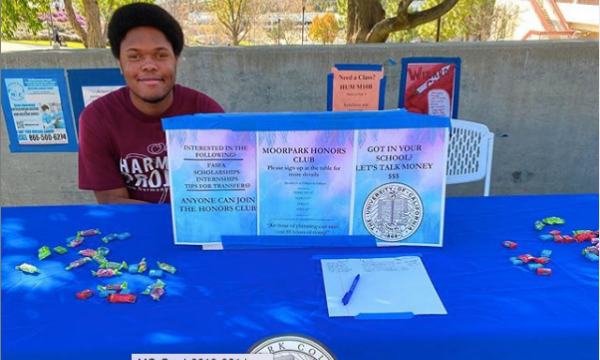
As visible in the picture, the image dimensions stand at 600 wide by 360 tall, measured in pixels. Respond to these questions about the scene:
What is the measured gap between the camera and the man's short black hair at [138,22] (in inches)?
71.1

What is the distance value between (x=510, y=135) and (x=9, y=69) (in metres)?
3.27

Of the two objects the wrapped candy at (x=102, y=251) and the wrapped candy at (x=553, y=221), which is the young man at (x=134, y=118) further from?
the wrapped candy at (x=553, y=221)

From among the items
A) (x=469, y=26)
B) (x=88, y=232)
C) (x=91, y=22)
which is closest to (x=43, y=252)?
(x=88, y=232)

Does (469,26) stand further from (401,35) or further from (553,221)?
(553,221)

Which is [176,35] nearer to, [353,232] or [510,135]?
[353,232]

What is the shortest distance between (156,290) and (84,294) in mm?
162

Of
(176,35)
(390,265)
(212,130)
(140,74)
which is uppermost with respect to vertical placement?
(176,35)

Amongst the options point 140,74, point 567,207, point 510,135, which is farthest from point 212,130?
point 510,135

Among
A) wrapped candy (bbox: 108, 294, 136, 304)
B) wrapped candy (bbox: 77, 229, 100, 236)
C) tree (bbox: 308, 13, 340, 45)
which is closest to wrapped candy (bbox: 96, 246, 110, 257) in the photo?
wrapped candy (bbox: 77, 229, 100, 236)

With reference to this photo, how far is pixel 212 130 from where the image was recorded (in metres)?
1.26

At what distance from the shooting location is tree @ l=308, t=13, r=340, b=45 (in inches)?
426

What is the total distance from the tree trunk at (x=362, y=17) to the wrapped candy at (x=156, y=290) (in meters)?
4.30

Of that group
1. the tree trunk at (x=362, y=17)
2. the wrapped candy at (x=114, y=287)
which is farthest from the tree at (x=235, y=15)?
the wrapped candy at (x=114, y=287)

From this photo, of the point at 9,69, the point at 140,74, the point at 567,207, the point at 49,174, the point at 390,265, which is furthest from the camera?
the point at 49,174
